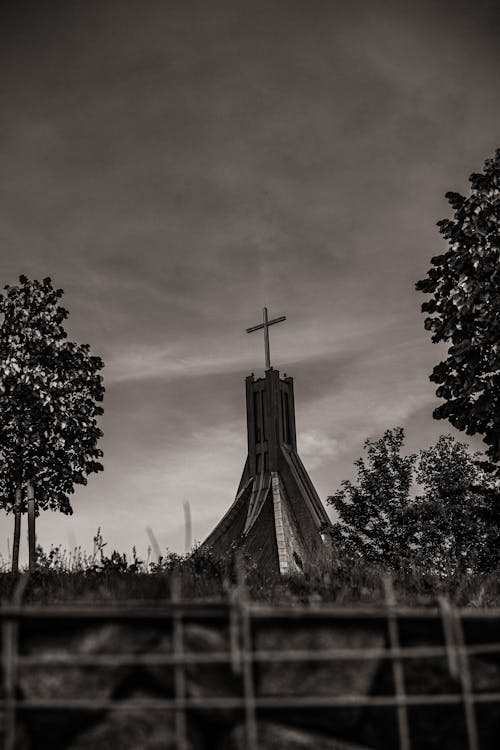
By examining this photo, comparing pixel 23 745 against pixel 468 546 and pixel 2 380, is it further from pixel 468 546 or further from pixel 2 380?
pixel 468 546

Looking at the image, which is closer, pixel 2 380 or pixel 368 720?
pixel 368 720

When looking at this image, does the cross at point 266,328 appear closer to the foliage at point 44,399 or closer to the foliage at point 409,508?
the foliage at point 409,508

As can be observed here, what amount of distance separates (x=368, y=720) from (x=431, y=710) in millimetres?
443

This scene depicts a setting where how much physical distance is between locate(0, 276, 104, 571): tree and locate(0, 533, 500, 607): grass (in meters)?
9.20

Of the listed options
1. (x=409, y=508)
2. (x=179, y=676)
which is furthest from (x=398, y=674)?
(x=409, y=508)

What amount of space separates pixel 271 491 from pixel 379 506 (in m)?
7.86

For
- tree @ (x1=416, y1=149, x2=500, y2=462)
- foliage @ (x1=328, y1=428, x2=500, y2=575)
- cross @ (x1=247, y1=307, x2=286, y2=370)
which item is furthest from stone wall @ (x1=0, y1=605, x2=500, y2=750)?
cross @ (x1=247, y1=307, x2=286, y2=370)

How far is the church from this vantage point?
3688 centimetres

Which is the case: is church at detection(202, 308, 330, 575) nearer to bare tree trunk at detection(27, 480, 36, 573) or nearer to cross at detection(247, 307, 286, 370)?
cross at detection(247, 307, 286, 370)

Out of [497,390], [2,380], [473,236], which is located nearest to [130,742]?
[497,390]

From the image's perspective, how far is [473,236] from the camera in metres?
13.9

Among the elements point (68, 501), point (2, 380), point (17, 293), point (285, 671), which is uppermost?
point (17, 293)

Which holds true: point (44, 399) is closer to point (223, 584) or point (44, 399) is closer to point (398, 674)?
point (223, 584)

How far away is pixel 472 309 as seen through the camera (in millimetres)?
13312
